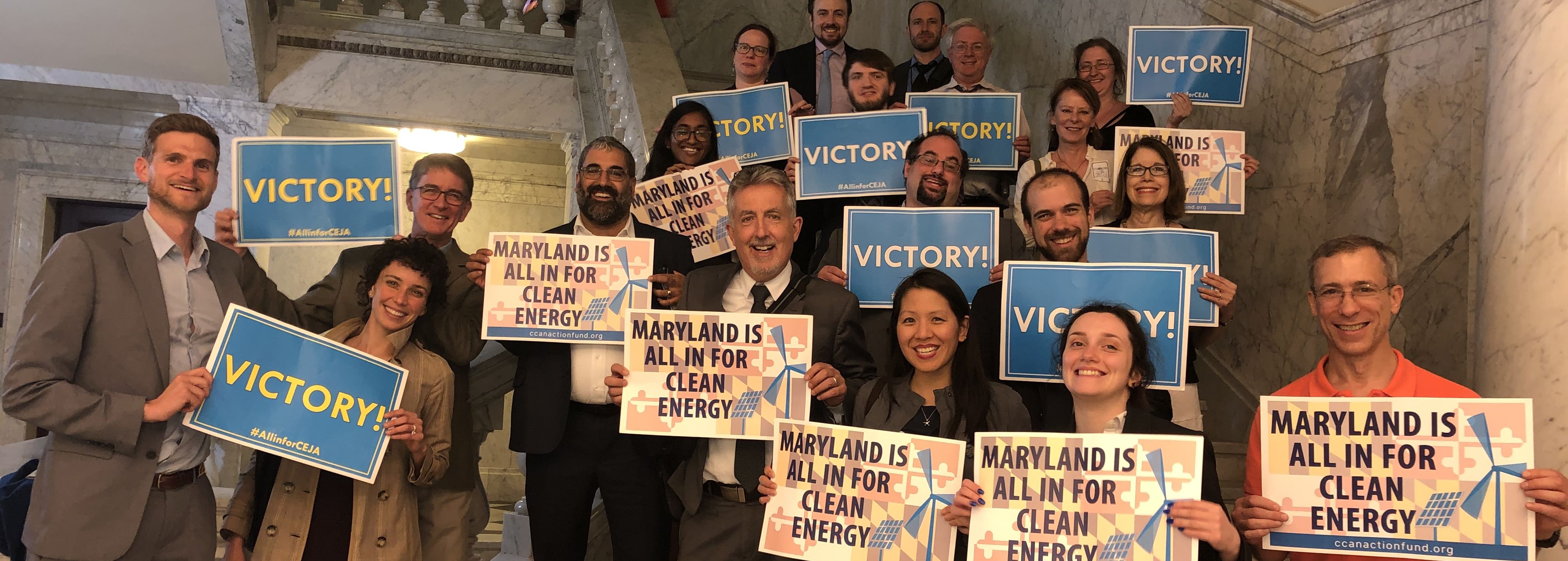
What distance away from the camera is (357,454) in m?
3.30

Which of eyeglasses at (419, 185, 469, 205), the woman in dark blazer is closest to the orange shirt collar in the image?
the woman in dark blazer

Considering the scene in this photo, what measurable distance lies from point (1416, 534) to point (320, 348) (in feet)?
9.96

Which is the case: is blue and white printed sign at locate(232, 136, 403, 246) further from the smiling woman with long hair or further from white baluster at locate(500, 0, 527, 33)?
white baluster at locate(500, 0, 527, 33)

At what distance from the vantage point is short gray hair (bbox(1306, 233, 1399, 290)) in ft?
10.2

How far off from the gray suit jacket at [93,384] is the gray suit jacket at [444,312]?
1.80 ft

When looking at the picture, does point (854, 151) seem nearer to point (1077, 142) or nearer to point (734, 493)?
point (1077, 142)

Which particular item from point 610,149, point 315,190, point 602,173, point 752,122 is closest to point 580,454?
point 602,173

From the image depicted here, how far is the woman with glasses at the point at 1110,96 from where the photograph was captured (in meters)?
5.15

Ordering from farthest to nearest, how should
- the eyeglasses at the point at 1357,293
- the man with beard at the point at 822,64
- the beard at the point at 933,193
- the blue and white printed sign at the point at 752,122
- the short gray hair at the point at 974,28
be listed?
the man with beard at the point at 822,64 → the short gray hair at the point at 974,28 → the blue and white printed sign at the point at 752,122 → the beard at the point at 933,193 → the eyeglasses at the point at 1357,293

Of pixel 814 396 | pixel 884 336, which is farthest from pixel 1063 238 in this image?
pixel 814 396

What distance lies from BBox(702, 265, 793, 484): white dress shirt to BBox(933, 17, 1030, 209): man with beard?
1.88m

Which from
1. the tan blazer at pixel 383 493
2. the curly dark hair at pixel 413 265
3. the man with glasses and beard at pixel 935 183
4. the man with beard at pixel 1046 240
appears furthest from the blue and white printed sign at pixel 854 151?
the tan blazer at pixel 383 493

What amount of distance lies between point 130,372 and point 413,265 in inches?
33.7

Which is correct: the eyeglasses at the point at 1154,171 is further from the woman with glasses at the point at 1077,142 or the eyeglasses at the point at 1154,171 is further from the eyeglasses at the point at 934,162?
the eyeglasses at the point at 934,162
